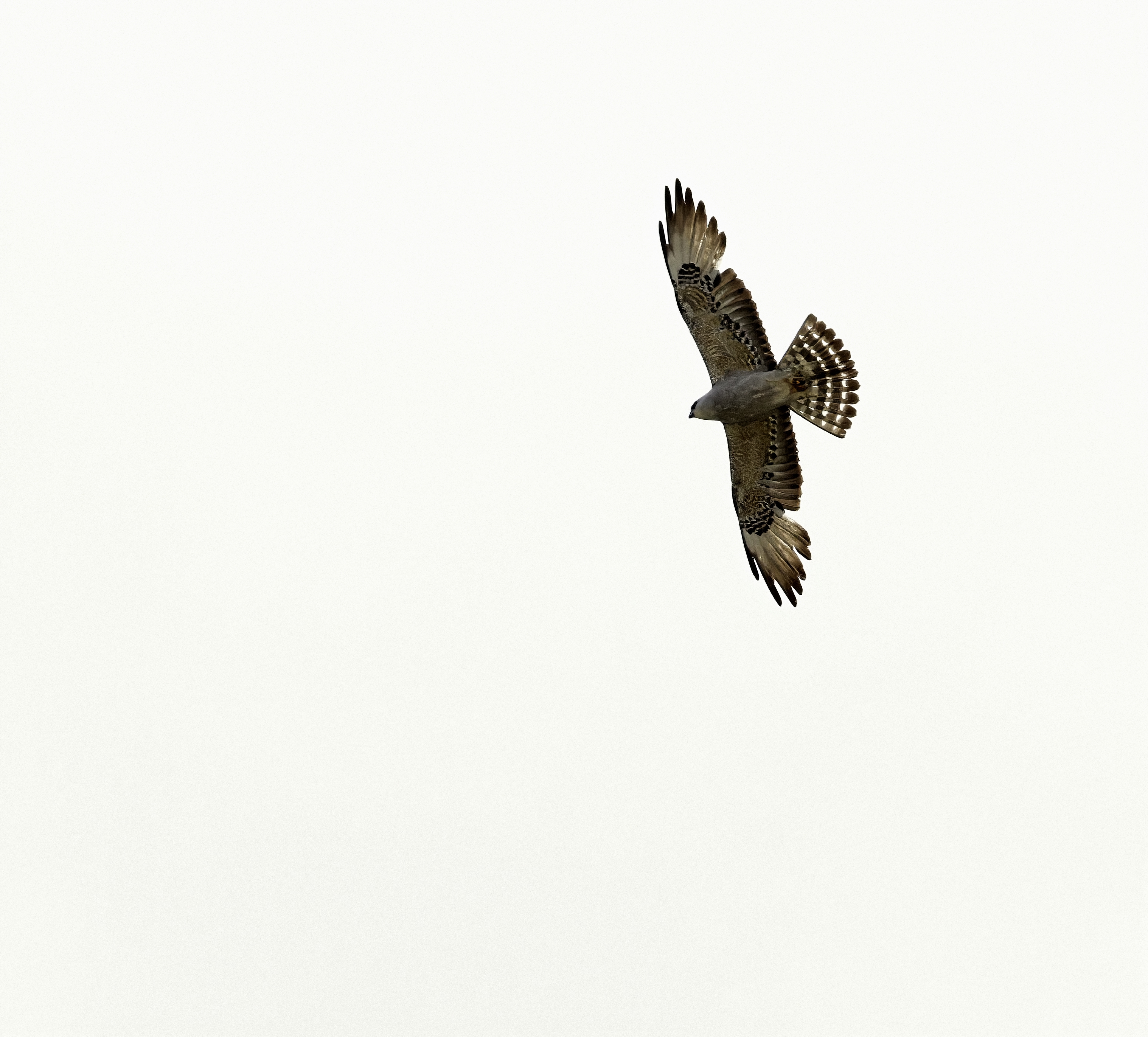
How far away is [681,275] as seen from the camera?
926 inches

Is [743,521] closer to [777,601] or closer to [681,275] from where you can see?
[777,601]

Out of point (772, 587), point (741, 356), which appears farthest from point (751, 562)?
point (741, 356)

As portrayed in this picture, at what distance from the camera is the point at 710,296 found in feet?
76.4

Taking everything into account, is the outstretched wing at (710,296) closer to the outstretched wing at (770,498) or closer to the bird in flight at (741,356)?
the bird in flight at (741,356)

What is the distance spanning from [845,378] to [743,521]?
309 cm

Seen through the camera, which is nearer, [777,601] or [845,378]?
[845,378]

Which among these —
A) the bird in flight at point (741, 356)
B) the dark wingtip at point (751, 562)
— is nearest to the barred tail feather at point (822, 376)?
the bird in flight at point (741, 356)

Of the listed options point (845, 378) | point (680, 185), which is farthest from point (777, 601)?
point (680, 185)

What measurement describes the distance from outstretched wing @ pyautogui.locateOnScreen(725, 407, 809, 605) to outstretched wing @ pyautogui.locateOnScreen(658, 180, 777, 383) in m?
1.05

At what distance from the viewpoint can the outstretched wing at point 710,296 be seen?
76.2ft

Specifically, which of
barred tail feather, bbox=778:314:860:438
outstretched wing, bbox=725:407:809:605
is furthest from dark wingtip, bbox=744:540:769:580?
barred tail feather, bbox=778:314:860:438

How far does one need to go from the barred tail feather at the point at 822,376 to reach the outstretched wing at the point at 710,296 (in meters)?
0.47

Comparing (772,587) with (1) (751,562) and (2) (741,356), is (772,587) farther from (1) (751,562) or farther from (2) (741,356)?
(2) (741,356)

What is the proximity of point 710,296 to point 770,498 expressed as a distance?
340 centimetres
